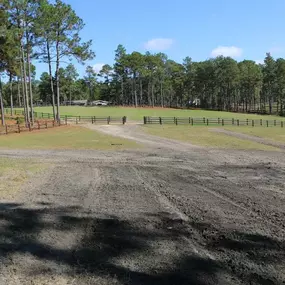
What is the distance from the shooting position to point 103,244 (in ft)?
19.8

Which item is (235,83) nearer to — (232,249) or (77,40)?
(77,40)

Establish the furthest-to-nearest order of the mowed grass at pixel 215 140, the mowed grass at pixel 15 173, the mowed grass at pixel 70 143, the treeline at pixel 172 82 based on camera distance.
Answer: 1. the treeline at pixel 172 82
2. the mowed grass at pixel 215 140
3. the mowed grass at pixel 70 143
4. the mowed grass at pixel 15 173

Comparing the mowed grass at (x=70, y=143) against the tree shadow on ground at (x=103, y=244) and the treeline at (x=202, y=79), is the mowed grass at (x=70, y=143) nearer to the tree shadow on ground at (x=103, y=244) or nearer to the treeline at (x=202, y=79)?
the tree shadow on ground at (x=103, y=244)

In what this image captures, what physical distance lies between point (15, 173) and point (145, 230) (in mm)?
7930

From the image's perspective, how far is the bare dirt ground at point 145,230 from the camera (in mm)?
4992

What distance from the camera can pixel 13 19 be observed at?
39469 millimetres

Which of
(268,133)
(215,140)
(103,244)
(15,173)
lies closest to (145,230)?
(103,244)

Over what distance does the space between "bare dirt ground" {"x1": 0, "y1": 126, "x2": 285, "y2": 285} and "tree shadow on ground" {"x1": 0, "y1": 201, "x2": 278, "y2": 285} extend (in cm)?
2

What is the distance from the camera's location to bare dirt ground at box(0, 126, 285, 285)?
4992 mm

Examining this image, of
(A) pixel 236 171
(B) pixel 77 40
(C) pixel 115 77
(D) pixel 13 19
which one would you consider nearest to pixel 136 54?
(C) pixel 115 77

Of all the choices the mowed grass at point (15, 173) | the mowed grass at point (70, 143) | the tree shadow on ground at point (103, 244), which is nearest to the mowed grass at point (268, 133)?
the mowed grass at point (70, 143)

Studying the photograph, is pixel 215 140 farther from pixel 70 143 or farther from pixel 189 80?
pixel 189 80

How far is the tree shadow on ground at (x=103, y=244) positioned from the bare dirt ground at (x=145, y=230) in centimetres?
2

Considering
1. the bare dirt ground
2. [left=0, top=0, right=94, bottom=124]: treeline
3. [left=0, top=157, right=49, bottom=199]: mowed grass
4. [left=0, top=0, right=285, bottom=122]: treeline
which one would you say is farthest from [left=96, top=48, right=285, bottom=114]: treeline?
the bare dirt ground
